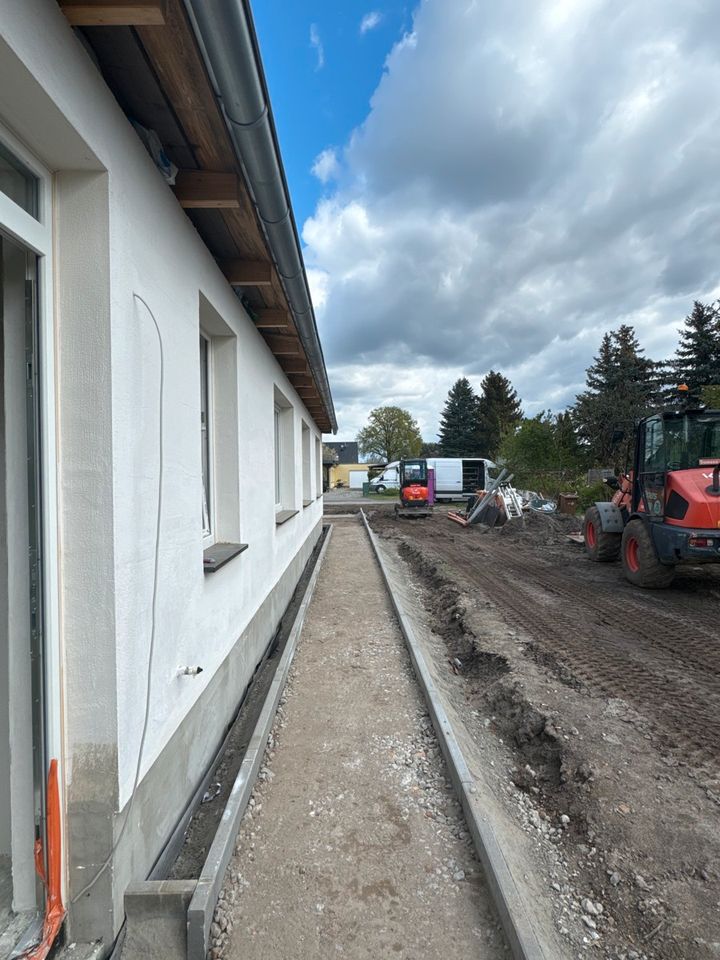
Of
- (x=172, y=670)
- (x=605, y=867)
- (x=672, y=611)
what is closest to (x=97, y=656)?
(x=172, y=670)

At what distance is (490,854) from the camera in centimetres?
221

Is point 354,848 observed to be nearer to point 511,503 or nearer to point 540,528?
point 540,528

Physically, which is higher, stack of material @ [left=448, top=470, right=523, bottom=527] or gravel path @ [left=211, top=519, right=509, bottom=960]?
stack of material @ [left=448, top=470, right=523, bottom=527]

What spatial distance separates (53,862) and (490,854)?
1.76m

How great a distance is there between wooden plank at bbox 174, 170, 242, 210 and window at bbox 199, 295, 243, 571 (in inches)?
46.5

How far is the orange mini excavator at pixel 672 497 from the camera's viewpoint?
6301 mm

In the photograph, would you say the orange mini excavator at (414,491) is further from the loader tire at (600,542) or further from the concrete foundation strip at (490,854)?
the concrete foundation strip at (490,854)

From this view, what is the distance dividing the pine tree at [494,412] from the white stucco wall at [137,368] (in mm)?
52776

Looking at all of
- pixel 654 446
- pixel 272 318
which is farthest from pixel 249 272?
pixel 654 446

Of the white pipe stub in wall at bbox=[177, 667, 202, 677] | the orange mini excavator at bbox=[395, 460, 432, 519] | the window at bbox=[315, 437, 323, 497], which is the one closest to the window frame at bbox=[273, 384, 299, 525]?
the white pipe stub in wall at bbox=[177, 667, 202, 677]

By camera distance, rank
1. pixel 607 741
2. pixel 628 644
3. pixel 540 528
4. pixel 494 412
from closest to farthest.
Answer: pixel 607 741
pixel 628 644
pixel 540 528
pixel 494 412

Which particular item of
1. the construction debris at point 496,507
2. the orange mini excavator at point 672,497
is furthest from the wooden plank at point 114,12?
the construction debris at point 496,507

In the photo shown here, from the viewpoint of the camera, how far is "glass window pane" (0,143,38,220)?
1.64 meters

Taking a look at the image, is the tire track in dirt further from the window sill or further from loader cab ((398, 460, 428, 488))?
loader cab ((398, 460, 428, 488))
